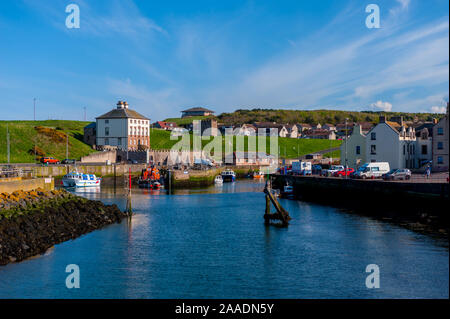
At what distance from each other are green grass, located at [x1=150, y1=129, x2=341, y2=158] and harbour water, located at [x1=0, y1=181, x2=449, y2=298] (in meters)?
110

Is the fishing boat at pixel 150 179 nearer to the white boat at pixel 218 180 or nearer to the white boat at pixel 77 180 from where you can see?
the white boat at pixel 77 180

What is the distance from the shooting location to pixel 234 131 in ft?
611

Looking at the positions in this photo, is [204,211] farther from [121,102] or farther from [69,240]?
[121,102]

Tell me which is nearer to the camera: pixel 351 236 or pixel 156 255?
pixel 156 255

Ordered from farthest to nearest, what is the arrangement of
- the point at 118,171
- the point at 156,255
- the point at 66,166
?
1. the point at 118,171
2. the point at 66,166
3. the point at 156,255

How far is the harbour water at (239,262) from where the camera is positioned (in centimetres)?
2317

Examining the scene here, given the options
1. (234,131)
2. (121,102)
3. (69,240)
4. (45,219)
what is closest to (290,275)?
(69,240)

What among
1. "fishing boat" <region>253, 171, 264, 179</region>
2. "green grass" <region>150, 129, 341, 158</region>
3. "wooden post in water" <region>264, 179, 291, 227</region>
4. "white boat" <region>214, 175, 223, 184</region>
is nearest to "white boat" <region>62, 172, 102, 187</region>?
"white boat" <region>214, 175, 223, 184</region>

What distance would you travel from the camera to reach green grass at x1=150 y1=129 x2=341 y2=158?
153 m

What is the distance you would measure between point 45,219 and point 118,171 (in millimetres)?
65265

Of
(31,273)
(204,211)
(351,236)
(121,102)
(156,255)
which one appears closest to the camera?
(31,273)

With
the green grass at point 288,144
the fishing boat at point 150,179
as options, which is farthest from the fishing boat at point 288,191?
the green grass at point 288,144

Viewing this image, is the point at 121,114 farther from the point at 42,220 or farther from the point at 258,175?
the point at 42,220
